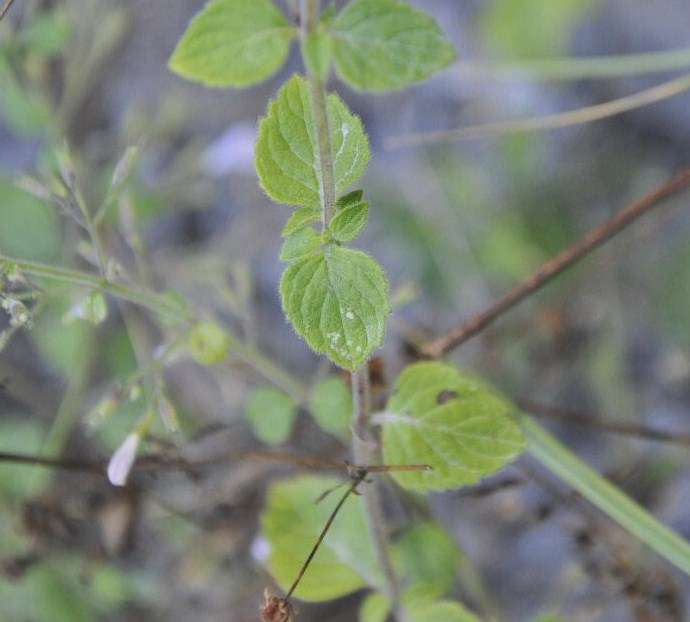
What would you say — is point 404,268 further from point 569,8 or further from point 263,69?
point 263,69

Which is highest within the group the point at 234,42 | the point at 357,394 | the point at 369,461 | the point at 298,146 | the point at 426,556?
the point at 234,42

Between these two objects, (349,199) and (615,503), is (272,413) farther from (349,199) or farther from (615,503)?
(349,199)

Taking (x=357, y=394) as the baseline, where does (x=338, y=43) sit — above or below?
above

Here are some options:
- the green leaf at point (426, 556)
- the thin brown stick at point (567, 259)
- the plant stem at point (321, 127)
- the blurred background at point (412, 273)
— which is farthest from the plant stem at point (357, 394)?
the blurred background at point (412, 273)

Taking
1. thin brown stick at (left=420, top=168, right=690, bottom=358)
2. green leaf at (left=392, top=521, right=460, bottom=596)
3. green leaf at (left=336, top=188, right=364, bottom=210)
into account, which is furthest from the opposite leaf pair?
green leaf at (left=392, top=521, right=460, bottom=596)

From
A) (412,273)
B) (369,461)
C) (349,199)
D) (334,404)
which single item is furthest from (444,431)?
(412,273)

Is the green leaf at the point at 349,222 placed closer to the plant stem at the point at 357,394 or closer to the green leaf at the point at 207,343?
the plant stem at the point at 357,394
